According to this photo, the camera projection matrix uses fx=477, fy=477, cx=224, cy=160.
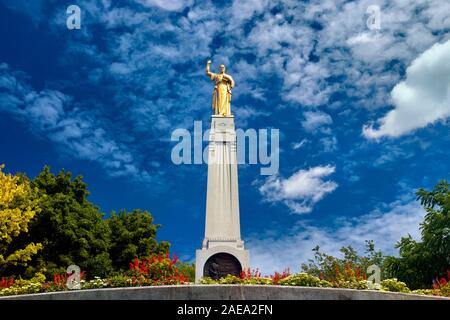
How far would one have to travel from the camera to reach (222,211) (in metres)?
23.6

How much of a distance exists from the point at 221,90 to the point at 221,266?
396 inches

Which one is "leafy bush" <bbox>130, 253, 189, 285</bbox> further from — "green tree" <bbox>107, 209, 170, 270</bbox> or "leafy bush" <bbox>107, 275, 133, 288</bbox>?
"green tree" <bbox>107, 209, 170, 270</bbox>

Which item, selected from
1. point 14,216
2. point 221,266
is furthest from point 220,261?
point 14,216

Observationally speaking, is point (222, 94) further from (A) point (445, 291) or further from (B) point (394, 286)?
(A) point (445, 291)

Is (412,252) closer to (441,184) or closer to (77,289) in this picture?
(441,184)

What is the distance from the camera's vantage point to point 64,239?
27.5 m

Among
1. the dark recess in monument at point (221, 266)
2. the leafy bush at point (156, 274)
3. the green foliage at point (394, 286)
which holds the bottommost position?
the green foliage at point (394, 286)

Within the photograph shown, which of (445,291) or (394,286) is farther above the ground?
(394,286)

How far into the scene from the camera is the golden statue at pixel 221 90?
2631cm

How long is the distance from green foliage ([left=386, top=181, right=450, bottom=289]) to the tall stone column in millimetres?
11000

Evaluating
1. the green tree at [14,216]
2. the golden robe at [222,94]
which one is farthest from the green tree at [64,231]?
the golden robe at [222,94]

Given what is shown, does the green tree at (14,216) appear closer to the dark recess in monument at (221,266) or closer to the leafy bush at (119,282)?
the dark recess in monument at (221,266)

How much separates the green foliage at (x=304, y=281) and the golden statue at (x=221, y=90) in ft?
44.7
